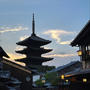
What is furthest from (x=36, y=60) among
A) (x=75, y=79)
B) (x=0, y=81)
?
(x=0, y=81)

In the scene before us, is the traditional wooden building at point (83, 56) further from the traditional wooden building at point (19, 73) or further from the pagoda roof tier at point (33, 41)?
the pagoda roof tier at point (33, 41)

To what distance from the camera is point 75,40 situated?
2603 centimetres

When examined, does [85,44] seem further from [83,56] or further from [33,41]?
[33,41]

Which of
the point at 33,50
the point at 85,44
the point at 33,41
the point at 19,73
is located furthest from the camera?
the point at 33,41

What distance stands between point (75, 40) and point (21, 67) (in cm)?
911

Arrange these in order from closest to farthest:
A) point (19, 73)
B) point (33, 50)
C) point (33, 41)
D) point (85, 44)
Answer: point (85, 44) < point (19, 73) < point (33, 50) < point (33, 41)

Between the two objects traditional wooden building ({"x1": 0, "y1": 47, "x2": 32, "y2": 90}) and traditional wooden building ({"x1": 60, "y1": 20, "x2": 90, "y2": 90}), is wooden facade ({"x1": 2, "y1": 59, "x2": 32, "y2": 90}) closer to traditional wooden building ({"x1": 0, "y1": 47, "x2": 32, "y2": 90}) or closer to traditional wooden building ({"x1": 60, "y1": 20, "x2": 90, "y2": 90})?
traditional wooden building ({"x1": 0, "y1": 47, "x2": 32, "y2": 90})

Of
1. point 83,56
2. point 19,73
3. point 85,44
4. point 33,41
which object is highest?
point 33,41

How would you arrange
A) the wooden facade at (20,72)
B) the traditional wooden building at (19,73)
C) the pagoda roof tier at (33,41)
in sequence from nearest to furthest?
the traditional wooden building at (19,73) < the wooden facade at (20,72) < the pagoda roof tier at (33,41)

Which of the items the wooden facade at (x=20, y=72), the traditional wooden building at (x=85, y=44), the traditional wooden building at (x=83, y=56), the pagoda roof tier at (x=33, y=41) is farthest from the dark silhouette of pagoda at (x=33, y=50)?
the traditional wooden building at (x=85, y=44)

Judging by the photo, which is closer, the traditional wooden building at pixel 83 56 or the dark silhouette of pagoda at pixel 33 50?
the traditional wooden building at pixel 83 56

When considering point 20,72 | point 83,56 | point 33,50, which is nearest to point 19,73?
point 20,72

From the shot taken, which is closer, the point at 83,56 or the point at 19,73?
the point at 83,56

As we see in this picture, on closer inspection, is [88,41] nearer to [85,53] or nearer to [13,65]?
[85,53]
